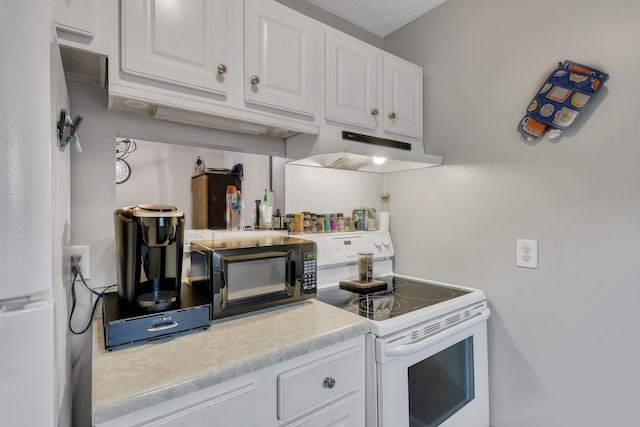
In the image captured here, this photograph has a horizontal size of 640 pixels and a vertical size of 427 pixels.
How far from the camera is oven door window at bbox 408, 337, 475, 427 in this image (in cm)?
126

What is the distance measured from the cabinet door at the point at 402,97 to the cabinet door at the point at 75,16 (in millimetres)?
1282

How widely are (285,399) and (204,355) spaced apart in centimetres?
28

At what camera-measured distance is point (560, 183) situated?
1.37m

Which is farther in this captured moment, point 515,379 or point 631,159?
point 515,379

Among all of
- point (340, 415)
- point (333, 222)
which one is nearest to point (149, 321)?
point (340, 415)

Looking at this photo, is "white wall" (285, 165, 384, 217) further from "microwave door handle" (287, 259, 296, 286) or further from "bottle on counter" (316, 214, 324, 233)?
"microwave door handle" (287, 259, 296, 286)

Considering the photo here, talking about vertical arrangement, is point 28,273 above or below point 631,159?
below

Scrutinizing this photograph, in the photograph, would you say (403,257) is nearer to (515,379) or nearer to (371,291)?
(371,291)

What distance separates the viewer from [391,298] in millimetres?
1532

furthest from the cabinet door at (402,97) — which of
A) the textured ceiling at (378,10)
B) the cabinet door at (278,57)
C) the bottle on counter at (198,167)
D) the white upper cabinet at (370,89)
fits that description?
the bottle on counter at (198,167)

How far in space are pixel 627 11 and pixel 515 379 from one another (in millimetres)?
1633

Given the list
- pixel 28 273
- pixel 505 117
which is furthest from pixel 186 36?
pixel 505 117

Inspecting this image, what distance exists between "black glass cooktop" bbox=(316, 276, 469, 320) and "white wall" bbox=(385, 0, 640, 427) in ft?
0.62

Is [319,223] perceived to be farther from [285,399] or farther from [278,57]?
[285,399]
